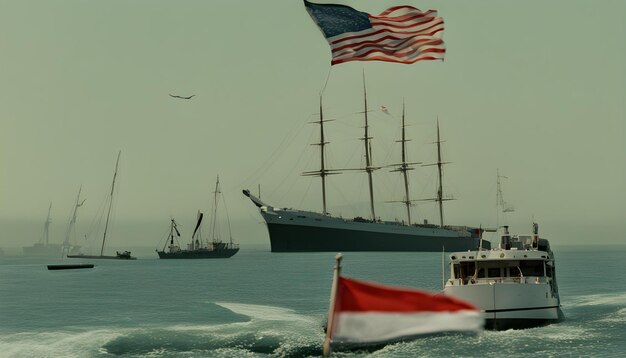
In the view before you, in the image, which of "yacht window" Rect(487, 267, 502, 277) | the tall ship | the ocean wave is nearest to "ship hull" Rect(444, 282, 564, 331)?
"yacht window" Rect(487, 267, 502, 277)

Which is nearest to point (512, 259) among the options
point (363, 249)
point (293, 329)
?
point (293, 329)

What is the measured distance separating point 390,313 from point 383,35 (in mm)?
19128

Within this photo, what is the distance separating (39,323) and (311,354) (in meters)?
29.7

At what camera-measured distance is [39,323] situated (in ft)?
197

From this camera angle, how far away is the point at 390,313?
44.9 feet

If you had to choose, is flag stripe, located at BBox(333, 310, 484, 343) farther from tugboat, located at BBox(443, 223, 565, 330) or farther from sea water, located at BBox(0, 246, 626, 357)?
tugboat, located at BBox(443, 223, 565, 330)

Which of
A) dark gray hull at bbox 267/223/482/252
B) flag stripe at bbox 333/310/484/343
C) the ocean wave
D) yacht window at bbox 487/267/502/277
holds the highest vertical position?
dark gray hull at bbox 267/223/482/252

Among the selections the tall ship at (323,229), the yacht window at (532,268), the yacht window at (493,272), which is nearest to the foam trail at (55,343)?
the yacht window at (493,272)

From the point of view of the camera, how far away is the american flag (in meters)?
30.7

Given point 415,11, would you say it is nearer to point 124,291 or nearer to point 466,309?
point 466,309

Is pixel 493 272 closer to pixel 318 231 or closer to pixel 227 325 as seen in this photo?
pixel 227 325

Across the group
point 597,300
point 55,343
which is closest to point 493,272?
point 55,343

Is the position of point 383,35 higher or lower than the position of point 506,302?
higher

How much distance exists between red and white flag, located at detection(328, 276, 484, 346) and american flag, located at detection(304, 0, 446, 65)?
17.8m
